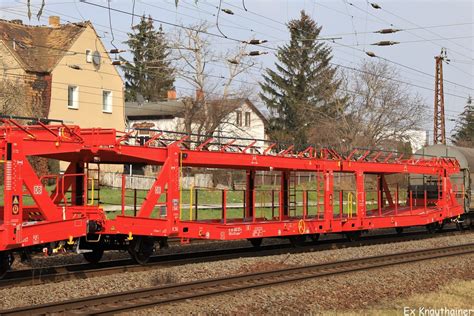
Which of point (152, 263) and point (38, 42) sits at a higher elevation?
point (38, 42)

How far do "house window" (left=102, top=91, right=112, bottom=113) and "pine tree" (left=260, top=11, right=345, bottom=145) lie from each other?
23.3 metres

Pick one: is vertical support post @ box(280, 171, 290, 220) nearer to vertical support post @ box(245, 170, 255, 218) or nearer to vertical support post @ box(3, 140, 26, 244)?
vertical support post @ box(245, 170, 255, 218)

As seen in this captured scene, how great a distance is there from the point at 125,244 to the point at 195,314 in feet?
20.5

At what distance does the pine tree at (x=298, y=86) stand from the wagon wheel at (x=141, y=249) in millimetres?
54768

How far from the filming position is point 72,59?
4981 centimetres

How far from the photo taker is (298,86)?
73438 mm

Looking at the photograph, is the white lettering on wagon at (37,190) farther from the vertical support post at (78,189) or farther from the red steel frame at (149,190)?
the vertical support post at (78,189)

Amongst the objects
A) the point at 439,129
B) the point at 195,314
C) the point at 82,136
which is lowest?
the point at 195,314

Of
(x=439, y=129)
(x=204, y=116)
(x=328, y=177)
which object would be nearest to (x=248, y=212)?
(x=328, y=177)

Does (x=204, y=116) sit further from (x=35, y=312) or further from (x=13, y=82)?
(x=35, y=312)

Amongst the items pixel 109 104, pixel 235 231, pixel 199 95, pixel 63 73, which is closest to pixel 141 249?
pixel 235 231

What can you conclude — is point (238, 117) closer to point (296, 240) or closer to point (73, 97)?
point (73, 97)

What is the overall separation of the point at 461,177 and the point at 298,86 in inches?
1778

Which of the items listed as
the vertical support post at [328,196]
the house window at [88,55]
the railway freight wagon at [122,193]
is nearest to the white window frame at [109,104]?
the house window at [88,55]
